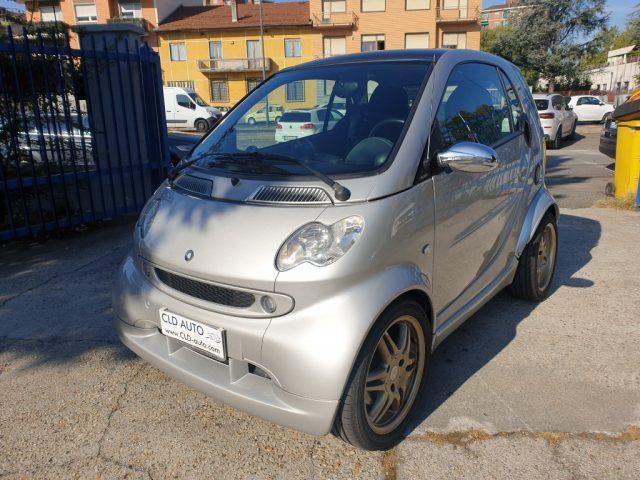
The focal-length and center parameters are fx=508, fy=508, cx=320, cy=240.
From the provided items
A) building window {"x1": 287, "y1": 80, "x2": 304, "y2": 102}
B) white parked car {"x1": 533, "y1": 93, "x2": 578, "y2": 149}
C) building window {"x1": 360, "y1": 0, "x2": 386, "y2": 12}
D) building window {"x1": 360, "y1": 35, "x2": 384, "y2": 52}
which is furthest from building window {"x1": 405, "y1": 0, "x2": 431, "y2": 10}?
building window {"x1": 287, "y1": 80, "x2": 304, "y2": 102}

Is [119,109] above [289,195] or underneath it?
above

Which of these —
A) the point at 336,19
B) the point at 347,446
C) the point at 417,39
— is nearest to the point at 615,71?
the point at 417,39

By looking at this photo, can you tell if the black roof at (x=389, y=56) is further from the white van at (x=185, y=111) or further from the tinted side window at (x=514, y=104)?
the white van at (x=185, y=111)

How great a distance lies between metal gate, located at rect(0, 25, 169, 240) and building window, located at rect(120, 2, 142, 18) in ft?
137

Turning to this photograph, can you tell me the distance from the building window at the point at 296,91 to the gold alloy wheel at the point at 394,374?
1.66 m

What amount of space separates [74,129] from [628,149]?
22.8ft

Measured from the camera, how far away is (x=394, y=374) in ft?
7.80

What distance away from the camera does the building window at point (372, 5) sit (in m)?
40.7

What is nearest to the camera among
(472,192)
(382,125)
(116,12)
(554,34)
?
(382,125)

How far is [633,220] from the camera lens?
643cm

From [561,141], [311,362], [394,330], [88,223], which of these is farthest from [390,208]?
[561,141]

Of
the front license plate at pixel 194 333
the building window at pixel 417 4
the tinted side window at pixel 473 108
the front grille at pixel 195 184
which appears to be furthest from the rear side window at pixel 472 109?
the building window at pixel 417 4

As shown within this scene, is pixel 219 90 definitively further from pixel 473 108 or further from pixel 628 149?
pixel 473 108

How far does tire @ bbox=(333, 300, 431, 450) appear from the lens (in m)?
2.09
